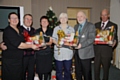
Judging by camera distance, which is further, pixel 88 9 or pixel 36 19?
pixel 88 9

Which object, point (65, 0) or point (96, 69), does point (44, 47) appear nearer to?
point (96, 69)

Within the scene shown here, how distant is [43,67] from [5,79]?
0.69 meters

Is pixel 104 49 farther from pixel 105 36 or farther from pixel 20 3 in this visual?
pixel 20 3

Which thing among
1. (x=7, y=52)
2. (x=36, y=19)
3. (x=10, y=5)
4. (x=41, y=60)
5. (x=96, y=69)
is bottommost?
(x=96, y=69)

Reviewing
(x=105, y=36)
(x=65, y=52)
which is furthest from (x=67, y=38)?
(x=105, y=36)

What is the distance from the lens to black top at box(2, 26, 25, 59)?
2.34 meters

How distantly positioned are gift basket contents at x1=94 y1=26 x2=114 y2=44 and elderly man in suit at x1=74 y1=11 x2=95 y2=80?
0.11 m

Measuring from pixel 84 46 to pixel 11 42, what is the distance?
1.18 m

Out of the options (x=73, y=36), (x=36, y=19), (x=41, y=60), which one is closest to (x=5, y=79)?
(x=41, y=60)

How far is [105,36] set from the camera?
2.79 metres

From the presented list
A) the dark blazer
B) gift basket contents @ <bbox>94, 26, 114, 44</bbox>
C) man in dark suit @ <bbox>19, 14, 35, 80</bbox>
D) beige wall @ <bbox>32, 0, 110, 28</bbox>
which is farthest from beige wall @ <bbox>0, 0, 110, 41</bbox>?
gift basket contents @ <bbox>94, 26, 114, 44</bbox>

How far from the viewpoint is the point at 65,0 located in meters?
5.61

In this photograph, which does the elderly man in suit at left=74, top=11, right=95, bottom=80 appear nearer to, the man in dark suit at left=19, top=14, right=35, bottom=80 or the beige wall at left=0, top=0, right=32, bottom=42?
the man in dark suit at left=19, top=14, right=35, bottom=80

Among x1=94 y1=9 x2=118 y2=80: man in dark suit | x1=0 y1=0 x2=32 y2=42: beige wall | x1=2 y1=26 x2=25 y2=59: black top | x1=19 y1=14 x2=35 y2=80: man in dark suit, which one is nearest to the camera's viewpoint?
x1=2 y1=26 x2=25 y2=59: black top
